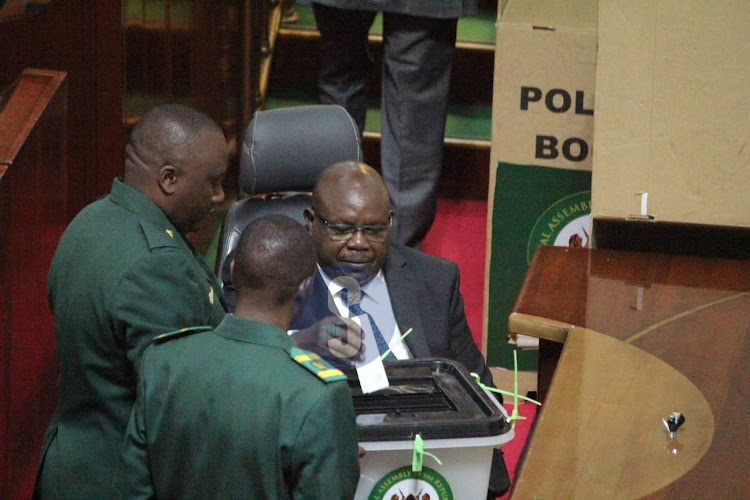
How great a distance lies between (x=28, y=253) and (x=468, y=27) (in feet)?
9.91

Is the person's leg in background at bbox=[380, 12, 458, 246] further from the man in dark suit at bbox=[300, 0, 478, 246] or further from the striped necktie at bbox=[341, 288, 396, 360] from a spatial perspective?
the striped necktie at bbox=[341, 288, 396, 360]

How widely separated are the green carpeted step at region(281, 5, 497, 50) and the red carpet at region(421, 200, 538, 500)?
724mm

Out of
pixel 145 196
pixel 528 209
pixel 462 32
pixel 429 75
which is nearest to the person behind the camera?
pixel 145 196

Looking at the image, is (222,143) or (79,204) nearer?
(222,143)

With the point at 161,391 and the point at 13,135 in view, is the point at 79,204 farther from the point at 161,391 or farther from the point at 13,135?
the point at 161,391

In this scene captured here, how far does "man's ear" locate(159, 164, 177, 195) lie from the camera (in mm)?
1889

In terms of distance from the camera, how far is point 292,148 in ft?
9.24

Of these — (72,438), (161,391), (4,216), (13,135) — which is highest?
(13,135)

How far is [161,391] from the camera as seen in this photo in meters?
1.64

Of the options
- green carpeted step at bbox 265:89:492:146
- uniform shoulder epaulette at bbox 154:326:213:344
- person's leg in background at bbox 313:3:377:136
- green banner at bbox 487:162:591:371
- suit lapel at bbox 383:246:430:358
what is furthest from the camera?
green carpeted step at bbox 265:89:492:146

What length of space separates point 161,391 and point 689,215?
4.83 feet

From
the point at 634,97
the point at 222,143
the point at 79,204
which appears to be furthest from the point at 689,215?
the point at 79,204

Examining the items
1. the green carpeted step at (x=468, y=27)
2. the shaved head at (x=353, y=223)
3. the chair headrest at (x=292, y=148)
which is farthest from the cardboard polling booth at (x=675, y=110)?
the green carpeted step at (x=468, y=27)

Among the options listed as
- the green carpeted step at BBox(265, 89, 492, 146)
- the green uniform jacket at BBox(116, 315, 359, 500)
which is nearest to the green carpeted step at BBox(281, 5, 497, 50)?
the green carpeted step at BBox(265, 89, 492, 146)
